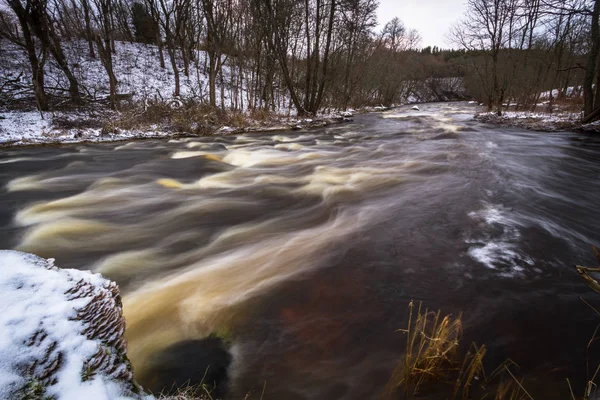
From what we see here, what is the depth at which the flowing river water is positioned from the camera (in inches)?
67.3

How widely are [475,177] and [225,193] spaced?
165 inches

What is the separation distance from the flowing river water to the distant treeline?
25.0 ft

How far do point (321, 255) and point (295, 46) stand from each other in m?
20.4

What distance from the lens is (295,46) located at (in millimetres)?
19984

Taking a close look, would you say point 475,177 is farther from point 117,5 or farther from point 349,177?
point 117,5

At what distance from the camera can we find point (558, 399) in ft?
4.63

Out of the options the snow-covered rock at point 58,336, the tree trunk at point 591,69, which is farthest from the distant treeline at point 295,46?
the snow-covered rock at point 58,336

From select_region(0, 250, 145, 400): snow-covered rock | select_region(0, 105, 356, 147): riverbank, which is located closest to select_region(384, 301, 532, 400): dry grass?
select_region(0, 250, 145, 400): snow-covered rock

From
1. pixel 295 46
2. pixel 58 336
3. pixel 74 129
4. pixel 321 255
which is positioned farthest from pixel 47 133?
pixel 295 46

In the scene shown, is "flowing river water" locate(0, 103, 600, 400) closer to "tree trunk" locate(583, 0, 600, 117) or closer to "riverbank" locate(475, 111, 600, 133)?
"riverbank" locate(475, 111, 600, 133)

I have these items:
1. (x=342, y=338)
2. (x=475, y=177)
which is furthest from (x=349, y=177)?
(x=342, y=338)

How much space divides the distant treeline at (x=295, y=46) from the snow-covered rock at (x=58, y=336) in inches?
459

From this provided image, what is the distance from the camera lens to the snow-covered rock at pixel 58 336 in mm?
865

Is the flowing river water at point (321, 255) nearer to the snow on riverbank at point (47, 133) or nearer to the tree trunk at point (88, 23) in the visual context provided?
the snow on riverbank at point (47, 133)
